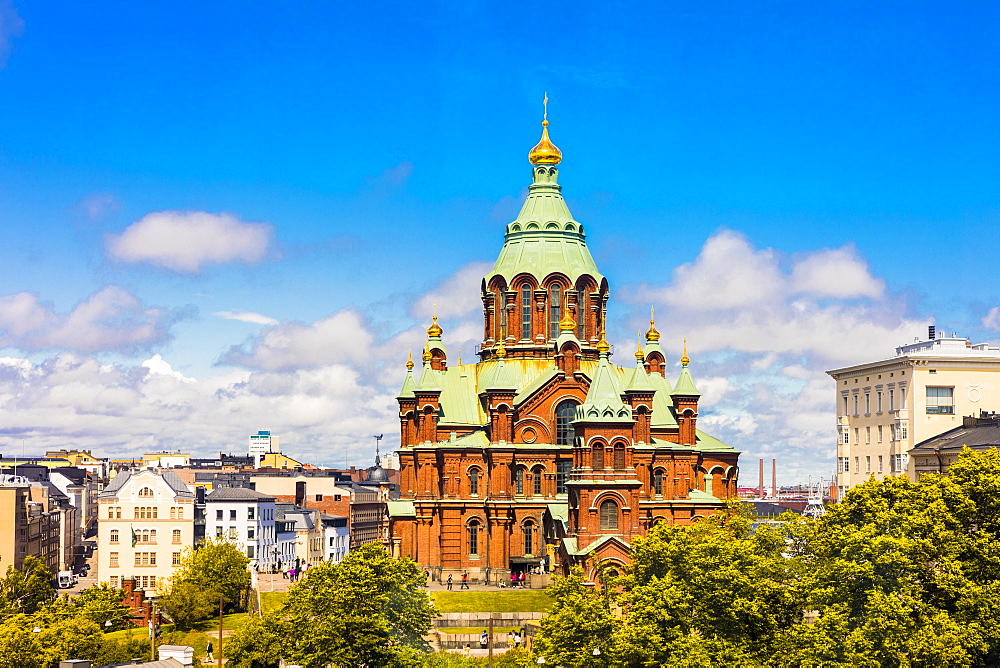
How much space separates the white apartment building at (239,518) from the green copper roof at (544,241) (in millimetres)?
47863

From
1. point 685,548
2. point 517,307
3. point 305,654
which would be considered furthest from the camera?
point 517,307

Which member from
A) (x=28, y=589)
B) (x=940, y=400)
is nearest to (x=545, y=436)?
(x=940, y=400)

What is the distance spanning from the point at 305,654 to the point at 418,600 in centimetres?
725

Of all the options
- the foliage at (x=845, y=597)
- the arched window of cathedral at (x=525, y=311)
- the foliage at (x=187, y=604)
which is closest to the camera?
the foliage at (x=845, y=597)

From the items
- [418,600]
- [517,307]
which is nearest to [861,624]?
[418,600]

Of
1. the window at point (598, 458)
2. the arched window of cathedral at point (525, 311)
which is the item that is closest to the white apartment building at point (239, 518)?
the arched window of cathedral at point (525, 311)

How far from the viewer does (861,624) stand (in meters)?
67.1

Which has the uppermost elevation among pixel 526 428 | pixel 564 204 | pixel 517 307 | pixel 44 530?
pixel 564 204

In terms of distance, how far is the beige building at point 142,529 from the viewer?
140 metres

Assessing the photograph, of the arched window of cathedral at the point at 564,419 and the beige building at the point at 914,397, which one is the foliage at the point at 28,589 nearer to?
the arched window of cathedral at the point at 564,419

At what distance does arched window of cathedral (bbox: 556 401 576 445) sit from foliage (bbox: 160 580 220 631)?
106ft

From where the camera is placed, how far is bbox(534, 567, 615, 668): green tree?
71.0 metres

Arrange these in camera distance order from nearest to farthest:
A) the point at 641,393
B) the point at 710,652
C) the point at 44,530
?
1. the point at 710,652
2. the point at 641,393
3. the point at 44,530

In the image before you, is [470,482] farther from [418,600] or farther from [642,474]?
[418,600]
